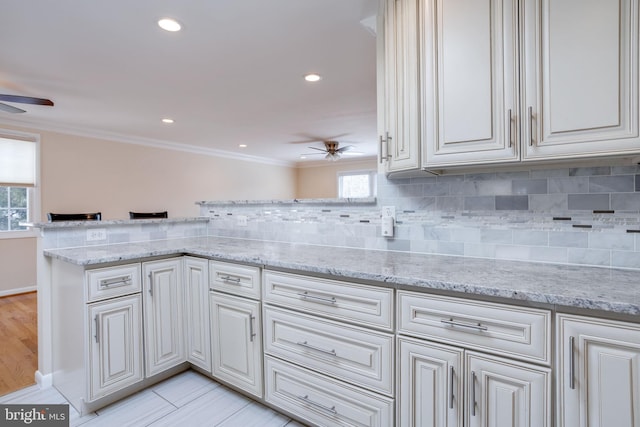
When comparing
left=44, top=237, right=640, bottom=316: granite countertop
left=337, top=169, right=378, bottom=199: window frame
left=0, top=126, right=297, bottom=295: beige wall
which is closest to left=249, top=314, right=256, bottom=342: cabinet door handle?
left=44, top=237, right=640, bottom=316: granite countertop

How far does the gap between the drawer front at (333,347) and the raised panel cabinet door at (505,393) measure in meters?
0.29

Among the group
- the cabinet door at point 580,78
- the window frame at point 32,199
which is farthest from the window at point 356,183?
the cabinet door at point 580,78

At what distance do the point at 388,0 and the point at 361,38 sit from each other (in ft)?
2.43

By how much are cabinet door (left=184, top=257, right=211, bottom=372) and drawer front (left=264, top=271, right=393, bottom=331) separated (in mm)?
539

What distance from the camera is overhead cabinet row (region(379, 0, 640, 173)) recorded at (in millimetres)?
1064

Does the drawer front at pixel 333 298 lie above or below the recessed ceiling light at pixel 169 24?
below

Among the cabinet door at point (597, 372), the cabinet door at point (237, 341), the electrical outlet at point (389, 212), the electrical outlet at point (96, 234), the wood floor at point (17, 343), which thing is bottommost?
the wood floor at point (17, 343)

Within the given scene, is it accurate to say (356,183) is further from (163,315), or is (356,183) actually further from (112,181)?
(163,315)

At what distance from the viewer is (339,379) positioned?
141 cm

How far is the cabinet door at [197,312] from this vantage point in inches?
76.4

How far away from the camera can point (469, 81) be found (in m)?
1.31

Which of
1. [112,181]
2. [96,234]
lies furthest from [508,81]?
[112,181]

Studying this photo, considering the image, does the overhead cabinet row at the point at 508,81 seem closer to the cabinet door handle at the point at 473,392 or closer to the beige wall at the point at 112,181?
the cabinet door handle at the point at 473,392

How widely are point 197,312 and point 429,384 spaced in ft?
4.69
